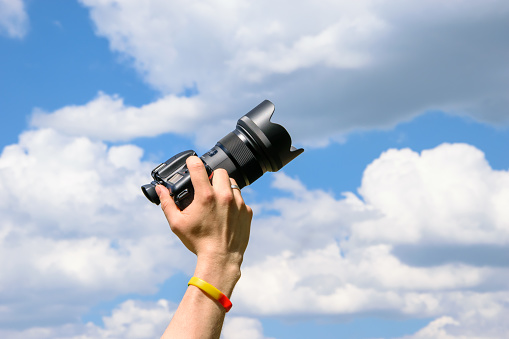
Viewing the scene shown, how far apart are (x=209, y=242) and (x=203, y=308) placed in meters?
0.41

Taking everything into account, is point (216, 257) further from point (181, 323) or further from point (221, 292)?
point (181, 323)

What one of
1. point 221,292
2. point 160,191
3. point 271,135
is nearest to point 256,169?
point 271,135

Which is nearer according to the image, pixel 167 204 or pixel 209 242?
pixel 209 242

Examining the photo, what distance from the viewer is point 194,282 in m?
2.86

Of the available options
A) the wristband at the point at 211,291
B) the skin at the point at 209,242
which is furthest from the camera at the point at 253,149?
the wristband at the point at 211,291

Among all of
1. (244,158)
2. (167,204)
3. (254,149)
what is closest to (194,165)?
(167,204)

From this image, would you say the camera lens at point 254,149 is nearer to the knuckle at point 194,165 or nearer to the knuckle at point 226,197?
the knuckle at point 194,165

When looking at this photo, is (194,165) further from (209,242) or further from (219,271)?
(219,271)

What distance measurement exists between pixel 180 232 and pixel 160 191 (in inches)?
24.3

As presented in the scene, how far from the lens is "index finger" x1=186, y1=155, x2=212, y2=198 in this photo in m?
3.18

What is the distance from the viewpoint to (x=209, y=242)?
3053mm

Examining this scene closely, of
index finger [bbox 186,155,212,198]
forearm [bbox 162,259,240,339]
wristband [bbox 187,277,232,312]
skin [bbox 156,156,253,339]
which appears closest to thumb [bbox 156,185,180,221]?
skin [bbox 156,156,253,339]

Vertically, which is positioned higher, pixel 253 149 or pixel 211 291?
pixel 253 149

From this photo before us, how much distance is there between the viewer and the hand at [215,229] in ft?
9.82
